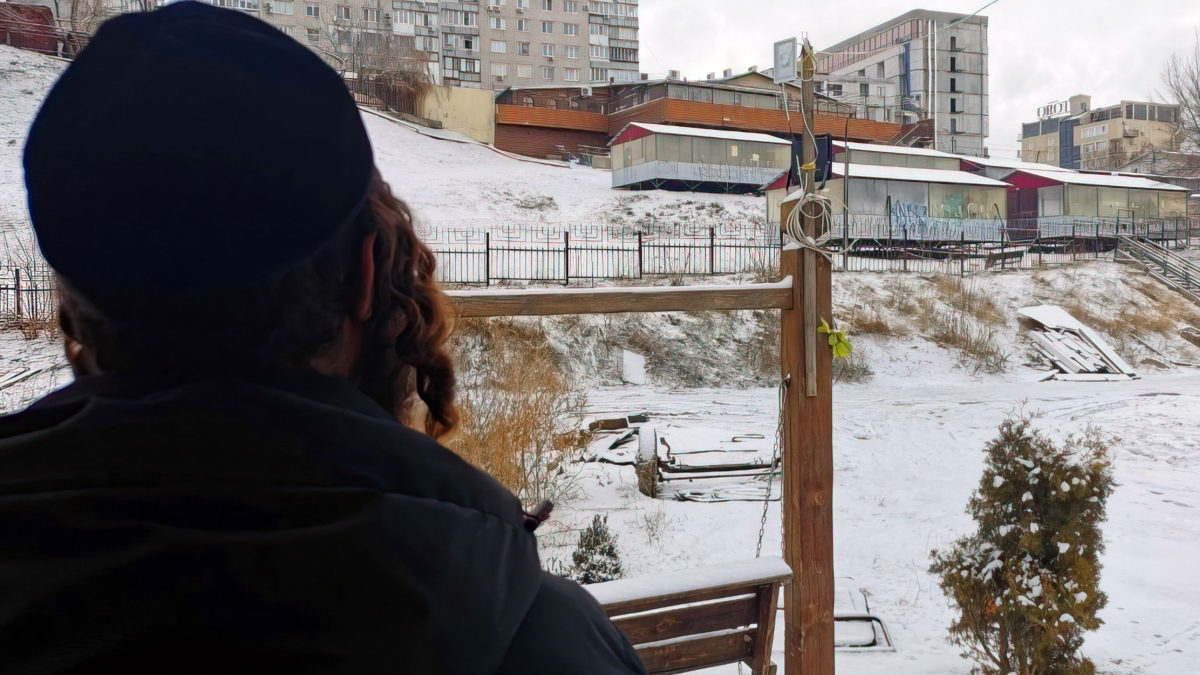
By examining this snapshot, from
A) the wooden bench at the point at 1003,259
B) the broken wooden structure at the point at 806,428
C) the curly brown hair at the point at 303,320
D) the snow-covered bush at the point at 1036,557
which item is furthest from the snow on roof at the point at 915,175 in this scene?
the curly brown hair at the point at 303,320

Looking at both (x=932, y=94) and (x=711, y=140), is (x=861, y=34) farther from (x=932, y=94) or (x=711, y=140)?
(x=711, y=140)

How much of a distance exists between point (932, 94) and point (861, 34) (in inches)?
703

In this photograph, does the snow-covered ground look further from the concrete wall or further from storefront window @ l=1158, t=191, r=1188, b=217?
the concrete wall

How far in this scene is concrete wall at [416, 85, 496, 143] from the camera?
39375 millimetres

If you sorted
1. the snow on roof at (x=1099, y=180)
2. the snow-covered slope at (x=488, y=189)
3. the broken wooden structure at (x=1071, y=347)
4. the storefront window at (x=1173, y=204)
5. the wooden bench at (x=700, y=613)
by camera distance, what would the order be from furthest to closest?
1. the storefront window at (x=1173, y=204)
2. the snow on roof at (x=1099, y=180)
3. the snow-covered slope at (x=488, y=189)
4. the broken wooden structure at (x=1071, y=347)
5. the wooden bench at (x=700, y=613)

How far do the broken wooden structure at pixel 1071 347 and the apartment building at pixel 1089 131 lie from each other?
49.4 meters

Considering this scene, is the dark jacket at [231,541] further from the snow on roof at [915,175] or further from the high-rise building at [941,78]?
the high-rise building at [941,78]

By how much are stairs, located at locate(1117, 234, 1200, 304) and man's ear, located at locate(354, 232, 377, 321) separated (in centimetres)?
2656

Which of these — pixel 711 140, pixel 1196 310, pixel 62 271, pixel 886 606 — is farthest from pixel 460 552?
pixel 711 140

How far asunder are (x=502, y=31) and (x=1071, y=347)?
53391mm

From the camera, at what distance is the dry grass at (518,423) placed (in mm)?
6885

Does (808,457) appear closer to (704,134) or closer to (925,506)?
(925,506)

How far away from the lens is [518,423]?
280 inches

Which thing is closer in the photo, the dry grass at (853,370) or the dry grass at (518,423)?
the dry grass at (518,423)
